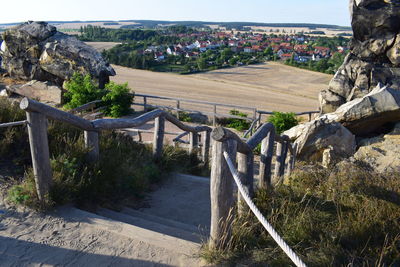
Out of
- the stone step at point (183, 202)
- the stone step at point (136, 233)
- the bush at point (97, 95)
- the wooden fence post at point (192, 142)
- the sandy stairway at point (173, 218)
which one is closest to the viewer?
the stone step at point (136, 233)

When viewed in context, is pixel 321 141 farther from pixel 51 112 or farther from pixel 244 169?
pixel 51 112

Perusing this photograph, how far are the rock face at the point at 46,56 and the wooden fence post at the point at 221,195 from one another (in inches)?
561

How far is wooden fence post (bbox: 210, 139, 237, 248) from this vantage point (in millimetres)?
3215

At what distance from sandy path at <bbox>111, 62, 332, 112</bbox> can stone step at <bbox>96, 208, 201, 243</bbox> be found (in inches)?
810

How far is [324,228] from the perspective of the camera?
346 centimetres

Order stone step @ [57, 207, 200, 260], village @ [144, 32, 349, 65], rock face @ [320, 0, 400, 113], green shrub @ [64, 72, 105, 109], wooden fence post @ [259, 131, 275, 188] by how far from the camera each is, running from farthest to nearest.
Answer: village @ [144, 32, 349, 65] → rock face @ [320, 0, 400, 113] → green shrub @ [64, 72, 105, 109] → wooden fence post @ [259, 131, 275, 188] → stone step @ [57, 207, 200, 260]

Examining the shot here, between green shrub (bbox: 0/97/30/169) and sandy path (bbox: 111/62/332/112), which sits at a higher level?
green shrub (bbox: 0/97/30/169)

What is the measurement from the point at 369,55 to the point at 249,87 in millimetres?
22758

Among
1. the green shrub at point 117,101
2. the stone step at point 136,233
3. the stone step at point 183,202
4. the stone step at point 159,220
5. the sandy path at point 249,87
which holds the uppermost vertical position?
the stone step at point 136,233

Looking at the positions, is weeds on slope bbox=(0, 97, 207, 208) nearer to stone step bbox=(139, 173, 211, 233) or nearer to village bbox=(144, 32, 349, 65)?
stone step bbox=(139, 173, 211, 233)

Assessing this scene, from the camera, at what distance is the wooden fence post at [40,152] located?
153 inches

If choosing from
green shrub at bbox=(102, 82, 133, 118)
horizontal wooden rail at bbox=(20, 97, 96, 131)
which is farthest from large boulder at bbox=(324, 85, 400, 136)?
horizontal wooden rail at bbox=(20, 97, 96, 131)

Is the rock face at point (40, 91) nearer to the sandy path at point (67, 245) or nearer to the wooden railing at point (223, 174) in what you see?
the sandy path at point (67, 245)

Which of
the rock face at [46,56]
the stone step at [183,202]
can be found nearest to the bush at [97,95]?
the rock face at [46,56]
